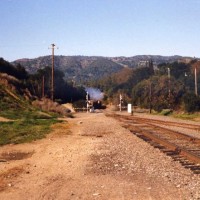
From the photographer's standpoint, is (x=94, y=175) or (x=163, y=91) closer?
(x=94, y=175)

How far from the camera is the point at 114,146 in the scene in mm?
18078

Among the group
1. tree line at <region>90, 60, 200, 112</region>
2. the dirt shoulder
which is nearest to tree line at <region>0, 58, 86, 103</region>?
tree line at <region>90, 60, 200, 112</region>

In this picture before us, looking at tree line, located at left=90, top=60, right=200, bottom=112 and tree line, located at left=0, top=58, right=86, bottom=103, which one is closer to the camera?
tree line, located at left=90, top=60, right=200, bottom=112

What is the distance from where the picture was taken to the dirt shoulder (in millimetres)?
9195

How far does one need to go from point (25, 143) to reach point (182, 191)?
12511 mm

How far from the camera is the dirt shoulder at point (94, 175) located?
9.20 m

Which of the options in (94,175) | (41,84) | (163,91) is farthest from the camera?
(163,91)

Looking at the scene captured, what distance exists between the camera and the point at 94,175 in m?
11.3

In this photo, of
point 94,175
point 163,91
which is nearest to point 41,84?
point 163,91

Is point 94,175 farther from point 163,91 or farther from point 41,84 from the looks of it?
point 163,91

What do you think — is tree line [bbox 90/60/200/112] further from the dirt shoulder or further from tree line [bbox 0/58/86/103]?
the dirt shoulder

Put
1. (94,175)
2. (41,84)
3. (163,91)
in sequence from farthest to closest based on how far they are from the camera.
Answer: (163,91)
(41,84)
(94,175)

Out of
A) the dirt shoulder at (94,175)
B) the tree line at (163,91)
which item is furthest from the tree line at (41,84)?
the dirt shoulder at (94,175)

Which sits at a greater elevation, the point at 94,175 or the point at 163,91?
the point at 163,91
